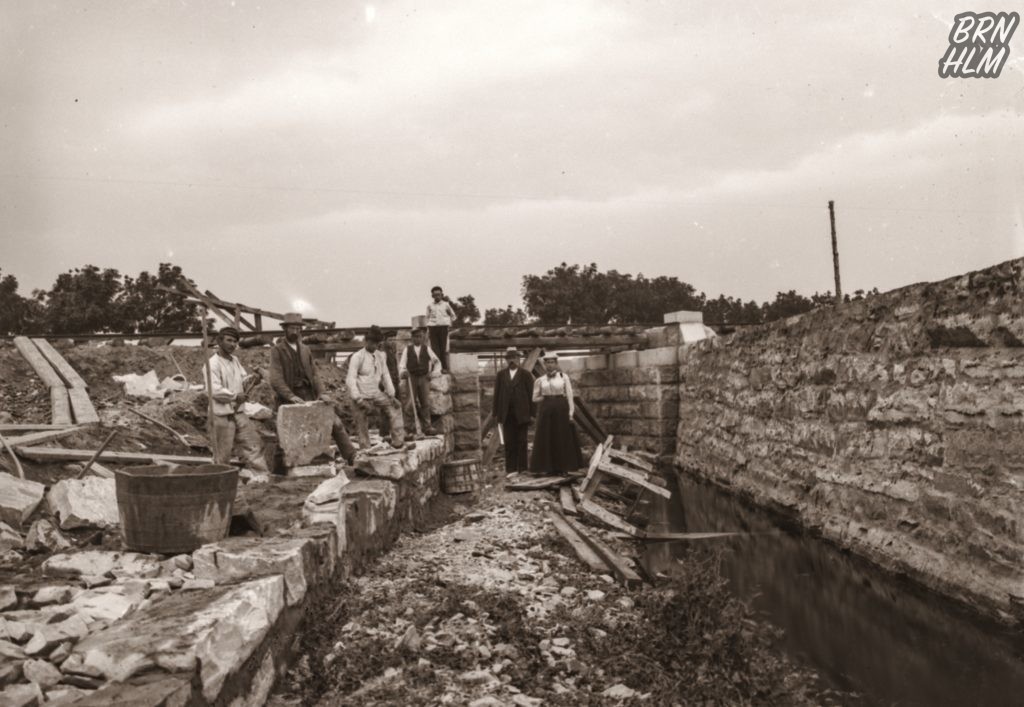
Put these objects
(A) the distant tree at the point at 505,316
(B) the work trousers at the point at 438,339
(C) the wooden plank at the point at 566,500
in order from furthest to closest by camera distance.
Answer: (A) the distant tree at the point at 505,316, (B) the work trousers at the point at 438,339, (C) the wooden plank at the point at 566,500

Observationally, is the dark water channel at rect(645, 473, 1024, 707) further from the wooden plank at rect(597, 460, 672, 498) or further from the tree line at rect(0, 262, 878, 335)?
the tree line at rect(0, 262, 878, 335)

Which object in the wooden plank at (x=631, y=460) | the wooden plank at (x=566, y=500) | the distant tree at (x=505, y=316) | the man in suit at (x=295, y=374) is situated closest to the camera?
the man in suit at (x=295, y=374)

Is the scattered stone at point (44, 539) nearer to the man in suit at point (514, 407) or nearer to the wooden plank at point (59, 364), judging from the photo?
the wooden plank at point (59, 364)

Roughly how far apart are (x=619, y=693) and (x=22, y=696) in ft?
8.73

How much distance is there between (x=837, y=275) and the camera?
22859 millimetres

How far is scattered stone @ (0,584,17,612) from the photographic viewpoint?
3193 millimetres

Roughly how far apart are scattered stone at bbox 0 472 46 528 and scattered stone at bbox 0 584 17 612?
4.42 ft

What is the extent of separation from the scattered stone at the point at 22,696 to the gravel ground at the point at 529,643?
1.19 metres

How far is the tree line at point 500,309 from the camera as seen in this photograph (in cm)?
3206

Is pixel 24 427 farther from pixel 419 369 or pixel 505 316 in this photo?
pixel 505 316

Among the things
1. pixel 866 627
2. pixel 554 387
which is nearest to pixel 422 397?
pixel 554 387

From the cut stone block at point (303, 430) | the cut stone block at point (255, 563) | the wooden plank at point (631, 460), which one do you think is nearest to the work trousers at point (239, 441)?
the cut stone block at point (303, 430)

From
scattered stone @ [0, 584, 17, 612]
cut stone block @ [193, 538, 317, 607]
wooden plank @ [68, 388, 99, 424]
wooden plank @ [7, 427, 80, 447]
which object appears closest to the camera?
scattered stone @ [0, 584, 17, 612]

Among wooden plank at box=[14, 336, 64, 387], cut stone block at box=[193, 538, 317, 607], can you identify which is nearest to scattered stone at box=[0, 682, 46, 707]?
cut stone block at box=[193, 538, 317, 607]
